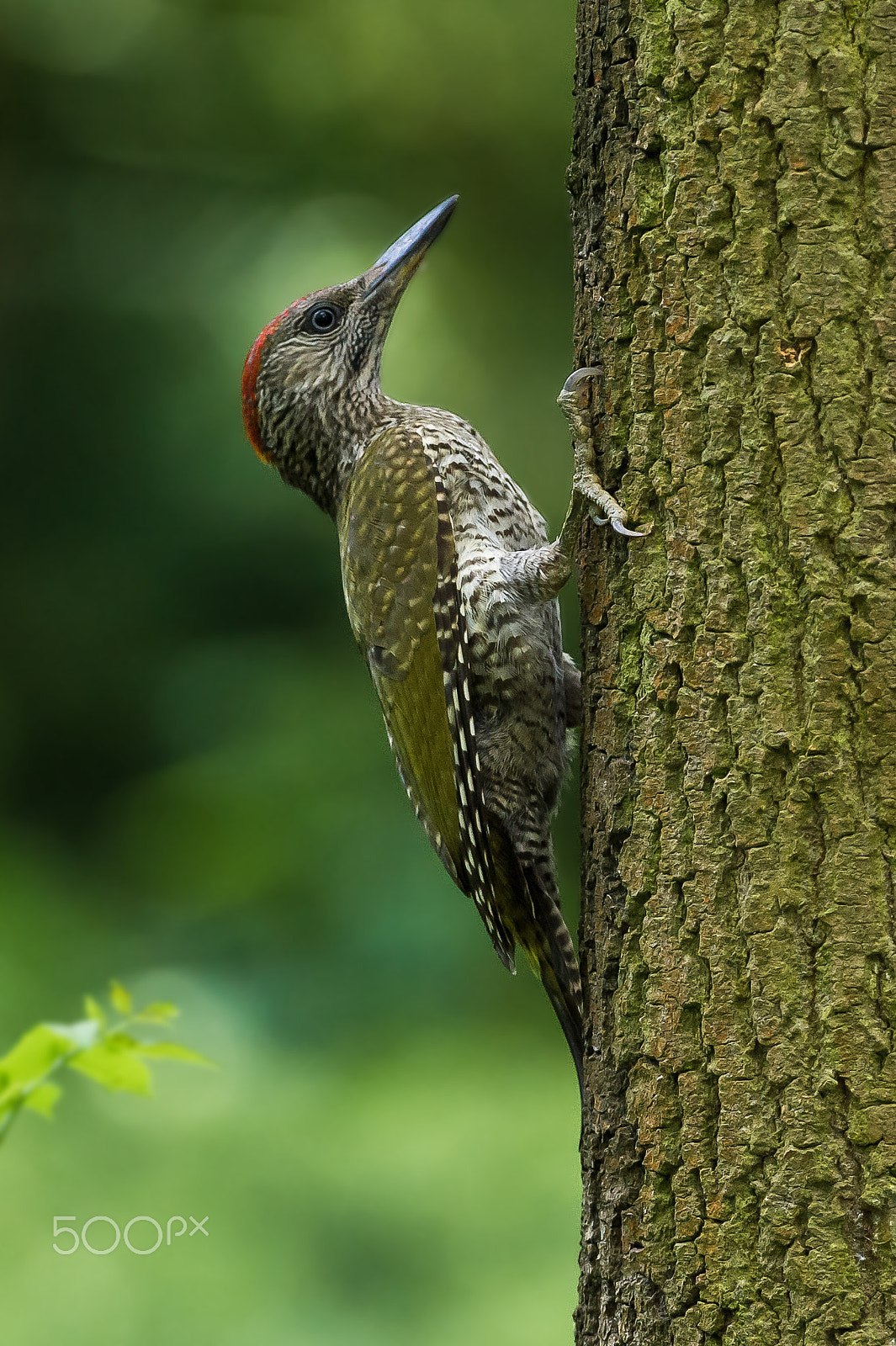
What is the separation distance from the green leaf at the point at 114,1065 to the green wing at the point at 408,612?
3.05 ft

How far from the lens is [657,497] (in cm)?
170

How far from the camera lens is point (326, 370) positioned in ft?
9.95

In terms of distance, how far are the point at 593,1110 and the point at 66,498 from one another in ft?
15.6

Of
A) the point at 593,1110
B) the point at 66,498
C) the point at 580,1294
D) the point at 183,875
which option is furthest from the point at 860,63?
the point at 66,498

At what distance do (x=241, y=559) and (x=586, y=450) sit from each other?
391 centimetres

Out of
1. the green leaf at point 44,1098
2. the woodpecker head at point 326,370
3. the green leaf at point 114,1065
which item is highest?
the woodpecker head at point 326,370

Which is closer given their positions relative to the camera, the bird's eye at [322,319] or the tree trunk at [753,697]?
the tree trunk at [753,697]

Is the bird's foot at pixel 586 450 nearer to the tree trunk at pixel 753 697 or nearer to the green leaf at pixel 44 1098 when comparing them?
the tree trunk at pixel 753 697

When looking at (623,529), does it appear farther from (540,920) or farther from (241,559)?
(241,559)

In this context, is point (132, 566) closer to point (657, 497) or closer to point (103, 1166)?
point (103, 1166)

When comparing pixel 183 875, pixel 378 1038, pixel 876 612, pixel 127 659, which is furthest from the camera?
pixel 127 659

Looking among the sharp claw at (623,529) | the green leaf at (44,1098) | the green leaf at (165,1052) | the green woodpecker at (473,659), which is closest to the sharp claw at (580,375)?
the sharp claw at (623,529)

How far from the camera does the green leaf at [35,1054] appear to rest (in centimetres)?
156

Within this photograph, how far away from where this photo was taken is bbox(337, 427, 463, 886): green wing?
97.9 inches
